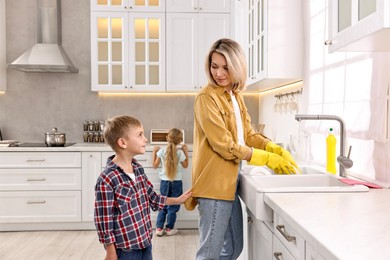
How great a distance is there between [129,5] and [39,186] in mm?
1996

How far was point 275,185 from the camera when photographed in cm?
210

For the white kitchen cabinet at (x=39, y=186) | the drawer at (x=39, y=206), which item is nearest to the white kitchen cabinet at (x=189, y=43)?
the white kitchen cabinet at (x=39, y=186)

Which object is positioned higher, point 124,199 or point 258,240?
point 124,199

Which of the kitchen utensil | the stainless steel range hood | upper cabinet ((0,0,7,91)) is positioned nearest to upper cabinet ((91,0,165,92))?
the stainless steel range hood

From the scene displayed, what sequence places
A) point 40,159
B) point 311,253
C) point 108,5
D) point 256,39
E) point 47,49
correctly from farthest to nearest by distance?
point 47,49 < point 108,5 < point 40,159 < point 256,39 < point 311,253

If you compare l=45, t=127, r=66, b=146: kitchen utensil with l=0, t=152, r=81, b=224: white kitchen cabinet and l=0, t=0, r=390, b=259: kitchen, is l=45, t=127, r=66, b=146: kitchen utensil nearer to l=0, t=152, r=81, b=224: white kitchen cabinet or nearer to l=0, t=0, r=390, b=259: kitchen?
l=0, t=152, r=81, b=224: white kitchen cabinet

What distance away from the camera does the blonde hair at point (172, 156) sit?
3.98 meters

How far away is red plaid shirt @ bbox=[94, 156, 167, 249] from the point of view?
1.85 meters

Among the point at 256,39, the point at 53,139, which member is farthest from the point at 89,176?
the point at 256,39

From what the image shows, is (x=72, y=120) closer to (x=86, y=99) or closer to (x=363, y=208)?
(x=86, y=99)

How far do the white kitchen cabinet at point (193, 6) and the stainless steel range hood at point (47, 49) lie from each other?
121 centimetres

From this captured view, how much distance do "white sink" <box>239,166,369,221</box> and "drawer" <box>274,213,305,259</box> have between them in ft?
0.35

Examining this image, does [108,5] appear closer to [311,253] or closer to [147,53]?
[147,53]

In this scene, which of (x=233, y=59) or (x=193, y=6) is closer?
(x=233, y=59)
